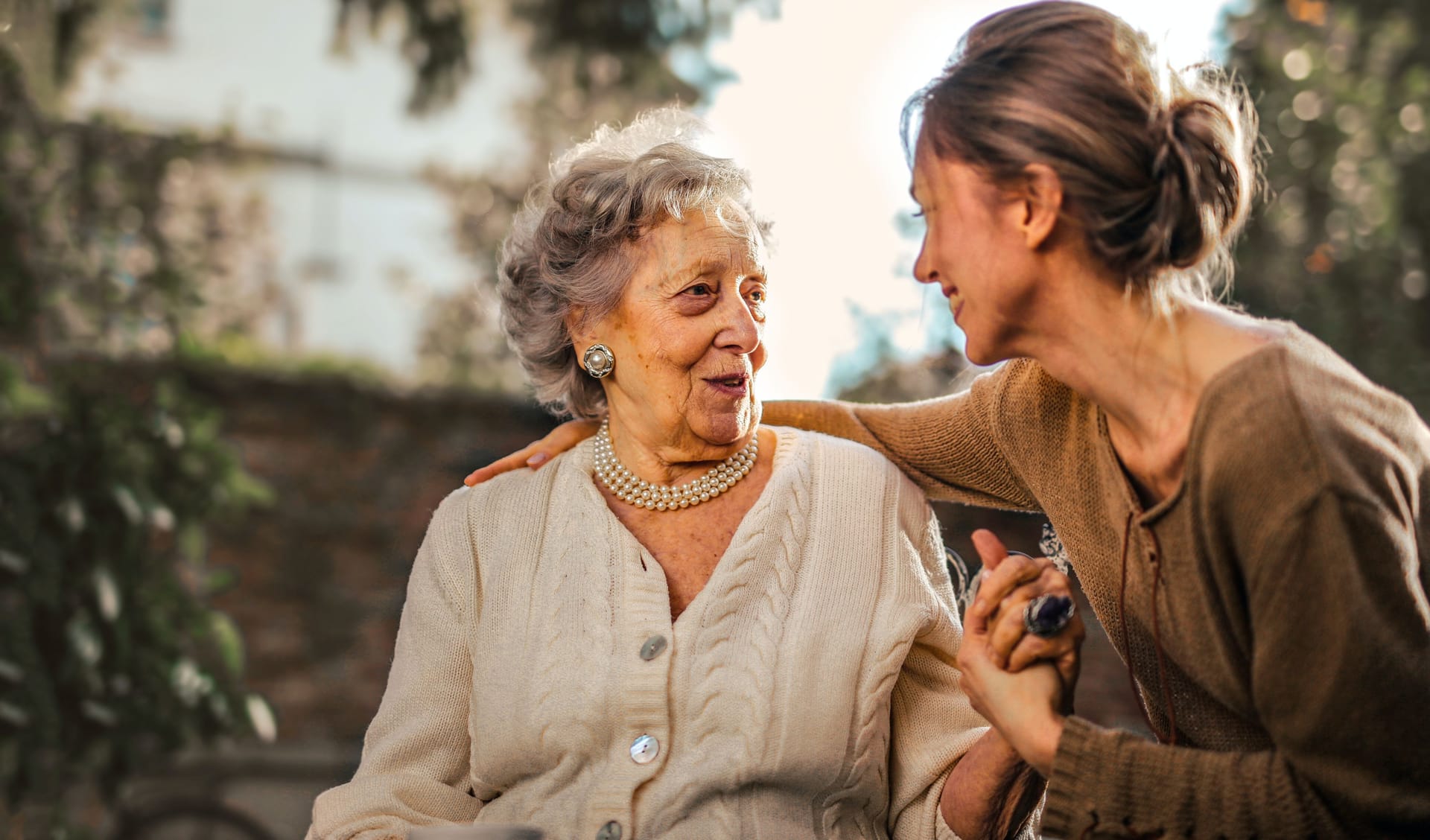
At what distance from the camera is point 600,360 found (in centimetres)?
234

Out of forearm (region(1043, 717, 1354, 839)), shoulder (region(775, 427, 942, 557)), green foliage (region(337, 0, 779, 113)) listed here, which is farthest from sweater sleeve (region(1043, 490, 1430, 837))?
green foliage (region(337, 0, 779, 113))

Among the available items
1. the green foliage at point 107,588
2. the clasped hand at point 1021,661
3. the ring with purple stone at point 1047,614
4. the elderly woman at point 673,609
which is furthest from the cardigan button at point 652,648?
the green foliage at point 107,588

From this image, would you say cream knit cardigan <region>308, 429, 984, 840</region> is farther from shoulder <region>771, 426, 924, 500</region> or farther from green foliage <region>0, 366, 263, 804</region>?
green foliage <region>0, 366, 263, 804</region>

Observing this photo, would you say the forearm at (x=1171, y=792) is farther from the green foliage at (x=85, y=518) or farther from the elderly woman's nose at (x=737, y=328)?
the green foliage at (x=85, y=518)

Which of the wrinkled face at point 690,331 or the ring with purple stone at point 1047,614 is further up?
the wrinkled face at point 690,331

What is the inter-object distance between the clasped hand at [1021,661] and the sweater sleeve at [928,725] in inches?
13.4

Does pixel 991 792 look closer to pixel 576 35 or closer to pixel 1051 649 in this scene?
pixel 1051 649

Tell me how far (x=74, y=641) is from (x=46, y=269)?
1.17 metres

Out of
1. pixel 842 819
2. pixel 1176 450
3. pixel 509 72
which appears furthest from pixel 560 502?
pixel 509 72

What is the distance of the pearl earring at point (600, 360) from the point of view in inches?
91.8

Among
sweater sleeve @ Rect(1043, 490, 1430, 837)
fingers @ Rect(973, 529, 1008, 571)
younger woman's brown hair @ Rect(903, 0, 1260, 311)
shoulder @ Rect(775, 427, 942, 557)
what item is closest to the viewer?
sweater sleeve @ Rect(1043, 490, 1430, 837)

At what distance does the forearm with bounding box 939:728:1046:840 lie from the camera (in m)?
1.98

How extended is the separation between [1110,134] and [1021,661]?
730 mm

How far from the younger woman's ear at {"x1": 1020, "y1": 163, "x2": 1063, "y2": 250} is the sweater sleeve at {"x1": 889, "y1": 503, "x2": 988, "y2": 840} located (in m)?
0.73
